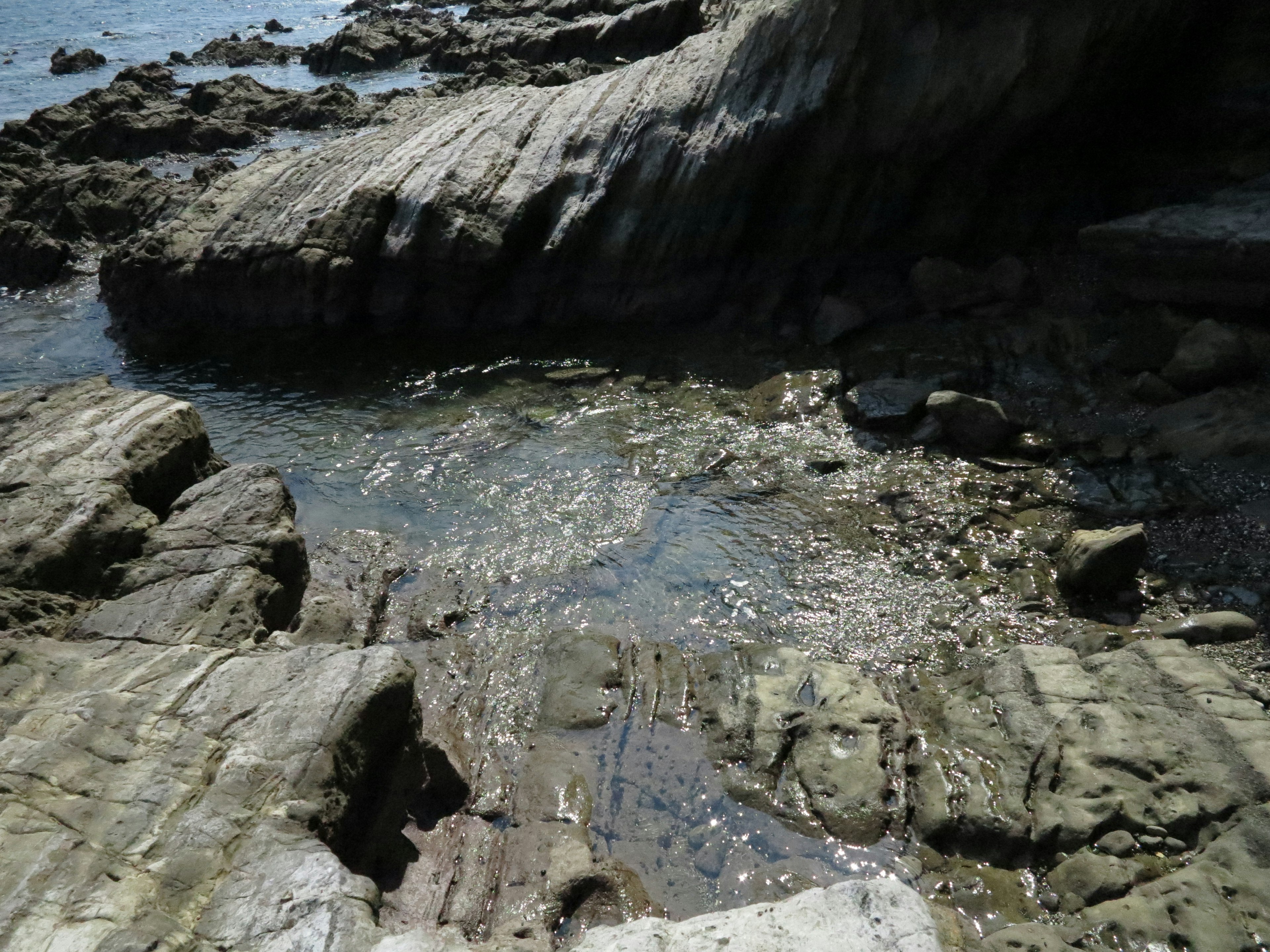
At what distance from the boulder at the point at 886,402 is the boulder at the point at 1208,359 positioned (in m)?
2.69

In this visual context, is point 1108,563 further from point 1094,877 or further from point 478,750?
point 478,750

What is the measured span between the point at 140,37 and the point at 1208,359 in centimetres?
5159

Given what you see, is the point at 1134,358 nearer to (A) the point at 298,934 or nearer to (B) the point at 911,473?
(B) the point at 911,473

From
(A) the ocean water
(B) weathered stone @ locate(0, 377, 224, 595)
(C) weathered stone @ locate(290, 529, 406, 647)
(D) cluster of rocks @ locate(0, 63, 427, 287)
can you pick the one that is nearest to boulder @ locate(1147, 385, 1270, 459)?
(C) weathered stone @ locate(290, 529, 406, 647)

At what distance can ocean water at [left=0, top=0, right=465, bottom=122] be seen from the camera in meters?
33.8

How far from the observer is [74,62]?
122 ft

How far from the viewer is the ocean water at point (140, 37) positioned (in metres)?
33.8

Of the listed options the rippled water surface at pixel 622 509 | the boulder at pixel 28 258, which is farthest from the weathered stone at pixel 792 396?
the boulder at pixel 28 258

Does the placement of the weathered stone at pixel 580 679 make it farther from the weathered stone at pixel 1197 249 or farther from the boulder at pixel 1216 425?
the weathered stone at pixel 1197 249

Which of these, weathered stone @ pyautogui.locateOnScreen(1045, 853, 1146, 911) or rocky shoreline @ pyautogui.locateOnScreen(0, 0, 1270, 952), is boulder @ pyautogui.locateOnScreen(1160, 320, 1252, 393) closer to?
rocky shoreline @ pyautogui.locateOnScreen(0, 0, 1270, 952)

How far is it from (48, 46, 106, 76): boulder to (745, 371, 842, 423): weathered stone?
124 feet

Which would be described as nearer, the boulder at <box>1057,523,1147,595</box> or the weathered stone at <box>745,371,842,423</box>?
the boulder at <box>1057,523,1147,595</box>

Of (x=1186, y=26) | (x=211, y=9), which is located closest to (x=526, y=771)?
(x=1186, y=26)

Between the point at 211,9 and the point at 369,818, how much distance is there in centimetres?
6173
